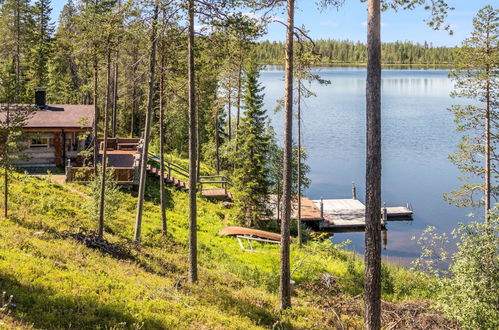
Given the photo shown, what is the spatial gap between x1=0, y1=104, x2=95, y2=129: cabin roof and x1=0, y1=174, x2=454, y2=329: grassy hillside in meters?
4.35

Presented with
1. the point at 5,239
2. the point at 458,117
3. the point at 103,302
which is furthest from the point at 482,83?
the point at 5,239

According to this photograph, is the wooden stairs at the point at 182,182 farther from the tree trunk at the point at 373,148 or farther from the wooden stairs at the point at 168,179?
the tree trunk at the point at 373,148

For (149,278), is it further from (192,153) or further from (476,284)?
A: (476,284)

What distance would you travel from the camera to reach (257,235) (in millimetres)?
24328

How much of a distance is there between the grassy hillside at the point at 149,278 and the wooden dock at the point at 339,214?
726cm

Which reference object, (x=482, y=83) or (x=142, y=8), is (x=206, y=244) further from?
(x=482, y=83)

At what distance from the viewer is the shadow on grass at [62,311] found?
8.25m

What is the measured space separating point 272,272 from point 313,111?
214ft

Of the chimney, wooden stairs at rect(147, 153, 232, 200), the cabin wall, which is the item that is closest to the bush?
wooden stairs at rect(147, 153, 232, 200)

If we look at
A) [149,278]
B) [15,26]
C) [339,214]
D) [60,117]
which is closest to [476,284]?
[149,278]

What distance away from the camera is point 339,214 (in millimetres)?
34688

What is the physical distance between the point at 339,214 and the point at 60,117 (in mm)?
22862

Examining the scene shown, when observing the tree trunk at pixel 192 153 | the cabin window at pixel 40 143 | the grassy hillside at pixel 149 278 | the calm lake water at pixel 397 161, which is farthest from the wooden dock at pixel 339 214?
the tree trunk at pixel 192 153

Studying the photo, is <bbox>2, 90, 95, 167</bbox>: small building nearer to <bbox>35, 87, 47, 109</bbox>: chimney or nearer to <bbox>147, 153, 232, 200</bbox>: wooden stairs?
<bbox>35, 87, 47, 109</bbox>: chimney
